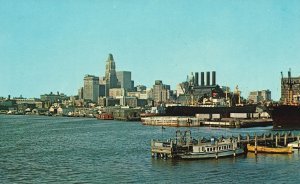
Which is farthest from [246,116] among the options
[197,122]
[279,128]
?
[279,128]

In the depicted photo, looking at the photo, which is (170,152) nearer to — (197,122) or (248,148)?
(248,148)

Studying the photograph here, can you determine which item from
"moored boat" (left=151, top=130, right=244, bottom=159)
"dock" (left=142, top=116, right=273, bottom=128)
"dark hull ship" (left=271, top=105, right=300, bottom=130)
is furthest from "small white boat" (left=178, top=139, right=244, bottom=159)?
"dock" (left=142, top=116, right=273, bottom=128)

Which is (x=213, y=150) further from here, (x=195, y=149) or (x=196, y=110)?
(x=196, y=110)

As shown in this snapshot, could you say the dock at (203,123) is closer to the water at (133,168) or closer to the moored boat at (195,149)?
the water at (133,168)

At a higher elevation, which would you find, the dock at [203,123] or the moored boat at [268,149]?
the dock at [203,123]

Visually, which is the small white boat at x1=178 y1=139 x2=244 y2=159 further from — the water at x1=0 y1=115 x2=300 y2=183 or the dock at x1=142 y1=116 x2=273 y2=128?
the dock at x1=142 y1=116 x2=273 y2=128

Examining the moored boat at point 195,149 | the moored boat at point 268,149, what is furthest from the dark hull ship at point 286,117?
the moored boat at point 195,149
